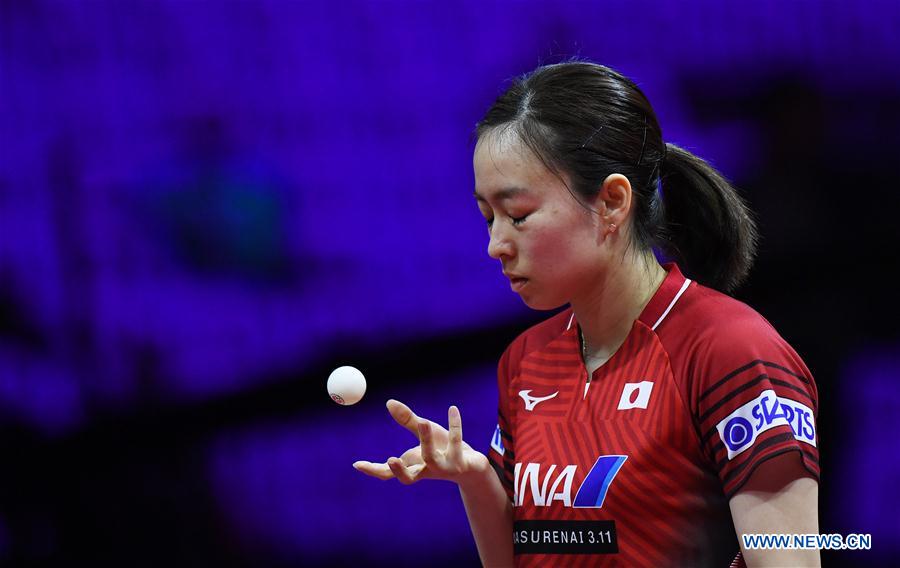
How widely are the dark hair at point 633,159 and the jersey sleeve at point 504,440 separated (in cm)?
40

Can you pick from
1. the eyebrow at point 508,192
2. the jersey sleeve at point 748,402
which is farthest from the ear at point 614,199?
the jersey sleeve at point 748,402

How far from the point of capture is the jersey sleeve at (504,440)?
86.4 inches

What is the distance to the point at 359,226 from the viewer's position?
3.31 metres

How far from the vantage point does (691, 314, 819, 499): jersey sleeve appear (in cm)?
171

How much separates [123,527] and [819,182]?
2.36 metres

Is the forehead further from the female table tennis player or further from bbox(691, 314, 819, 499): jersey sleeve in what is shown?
bbox(691, 314, 819, 499): jersey sleeve

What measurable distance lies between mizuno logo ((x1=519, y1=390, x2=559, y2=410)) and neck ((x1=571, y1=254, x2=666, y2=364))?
4.8 inches

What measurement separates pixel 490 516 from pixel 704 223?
727 millimetres

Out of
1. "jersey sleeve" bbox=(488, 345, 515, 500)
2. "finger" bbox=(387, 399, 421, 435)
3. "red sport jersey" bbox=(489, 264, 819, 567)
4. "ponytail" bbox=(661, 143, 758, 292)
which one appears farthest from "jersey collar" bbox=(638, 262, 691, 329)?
"finger" bbox=(387, 399, 421, 435)

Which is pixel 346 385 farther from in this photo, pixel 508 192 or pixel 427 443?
pixel 508 192

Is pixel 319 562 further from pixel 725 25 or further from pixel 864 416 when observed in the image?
pixel 725 25

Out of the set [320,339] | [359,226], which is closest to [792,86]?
[359,226]

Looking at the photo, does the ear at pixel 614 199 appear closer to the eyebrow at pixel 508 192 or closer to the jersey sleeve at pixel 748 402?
the eyebrow at pixel 508 192

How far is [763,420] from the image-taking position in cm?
172
